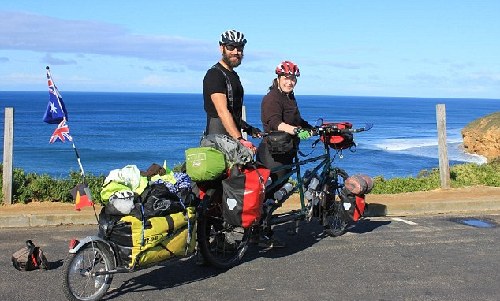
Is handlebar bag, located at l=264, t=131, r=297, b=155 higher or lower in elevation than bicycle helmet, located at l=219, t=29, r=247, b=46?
lower

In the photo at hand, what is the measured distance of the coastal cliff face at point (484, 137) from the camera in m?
59.6

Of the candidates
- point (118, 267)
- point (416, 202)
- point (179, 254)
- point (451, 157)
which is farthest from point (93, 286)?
point (451, 157)

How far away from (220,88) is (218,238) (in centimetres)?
156

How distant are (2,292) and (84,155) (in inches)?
2066

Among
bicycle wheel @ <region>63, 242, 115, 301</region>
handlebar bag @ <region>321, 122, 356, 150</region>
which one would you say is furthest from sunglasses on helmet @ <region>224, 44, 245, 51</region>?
bicycle wheel @ <region>63, 242, 115, 301</region>

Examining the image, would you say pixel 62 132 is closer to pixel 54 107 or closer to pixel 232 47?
pixel 54 107

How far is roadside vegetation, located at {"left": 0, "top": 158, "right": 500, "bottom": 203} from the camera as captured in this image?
31.9 ft

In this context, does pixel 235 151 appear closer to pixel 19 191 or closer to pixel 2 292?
pixel 2 292

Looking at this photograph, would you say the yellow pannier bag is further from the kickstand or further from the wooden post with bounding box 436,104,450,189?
the wooden post with bounding box 436,104,450,189

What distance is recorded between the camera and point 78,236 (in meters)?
7.91

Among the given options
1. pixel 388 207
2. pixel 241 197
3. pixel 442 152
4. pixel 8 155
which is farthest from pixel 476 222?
pixel 8 155

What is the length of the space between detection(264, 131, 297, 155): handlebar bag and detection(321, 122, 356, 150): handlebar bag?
0.84 m

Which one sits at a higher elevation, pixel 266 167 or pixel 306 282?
pixel 266 167

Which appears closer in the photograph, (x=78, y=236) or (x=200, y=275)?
(x=200, y=275)
